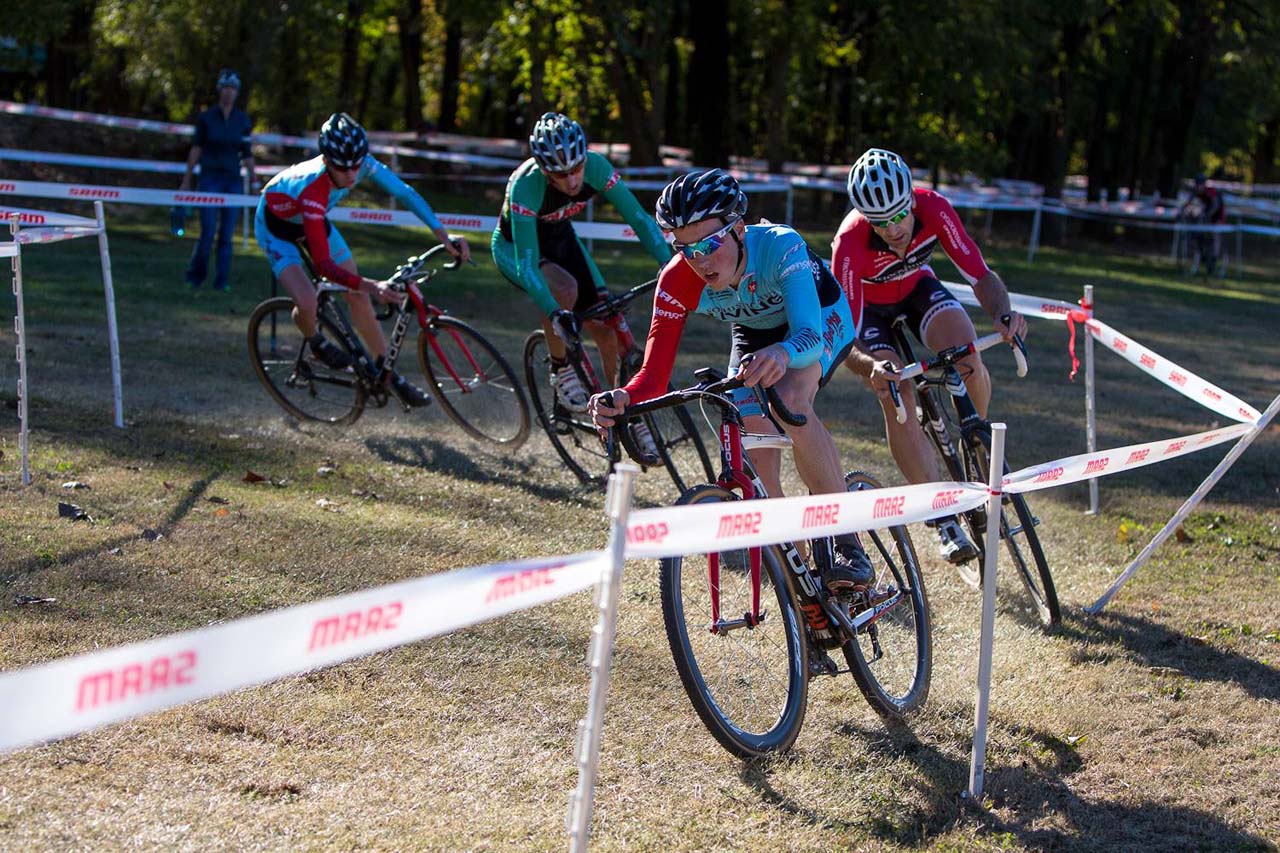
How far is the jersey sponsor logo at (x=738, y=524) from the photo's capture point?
343 cm

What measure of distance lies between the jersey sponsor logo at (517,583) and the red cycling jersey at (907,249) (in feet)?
11.5

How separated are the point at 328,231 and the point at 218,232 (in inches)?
247

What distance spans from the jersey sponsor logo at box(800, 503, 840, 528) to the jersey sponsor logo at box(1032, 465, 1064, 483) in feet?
4.19

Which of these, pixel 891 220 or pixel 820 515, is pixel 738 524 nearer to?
pixel 820 515

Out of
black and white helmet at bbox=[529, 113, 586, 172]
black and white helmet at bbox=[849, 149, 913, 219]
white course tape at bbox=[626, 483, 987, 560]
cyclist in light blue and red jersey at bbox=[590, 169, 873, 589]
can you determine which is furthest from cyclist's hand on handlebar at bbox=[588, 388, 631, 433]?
black and white helmet at bbox=[529, 113, 586, 172]

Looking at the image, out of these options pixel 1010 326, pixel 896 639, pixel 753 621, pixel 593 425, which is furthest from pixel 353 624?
pixel 593 425

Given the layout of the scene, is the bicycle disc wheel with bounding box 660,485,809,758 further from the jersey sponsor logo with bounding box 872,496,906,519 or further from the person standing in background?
the person standing in background

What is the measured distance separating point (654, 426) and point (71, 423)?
12.6ft

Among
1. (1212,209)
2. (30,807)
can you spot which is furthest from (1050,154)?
(30,807)

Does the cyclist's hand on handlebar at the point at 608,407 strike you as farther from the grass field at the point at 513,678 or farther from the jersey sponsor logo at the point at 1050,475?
the jersey sponsor logo at the point at 1050,475

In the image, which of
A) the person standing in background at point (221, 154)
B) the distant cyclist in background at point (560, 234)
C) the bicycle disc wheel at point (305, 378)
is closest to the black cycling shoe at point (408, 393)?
the bicycle disc wheel at point (305, 378)

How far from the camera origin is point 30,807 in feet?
12.7

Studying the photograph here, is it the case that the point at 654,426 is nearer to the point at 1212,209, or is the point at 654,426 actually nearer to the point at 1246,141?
the point at 1212,209

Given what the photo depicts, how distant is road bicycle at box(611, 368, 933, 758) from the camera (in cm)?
430
